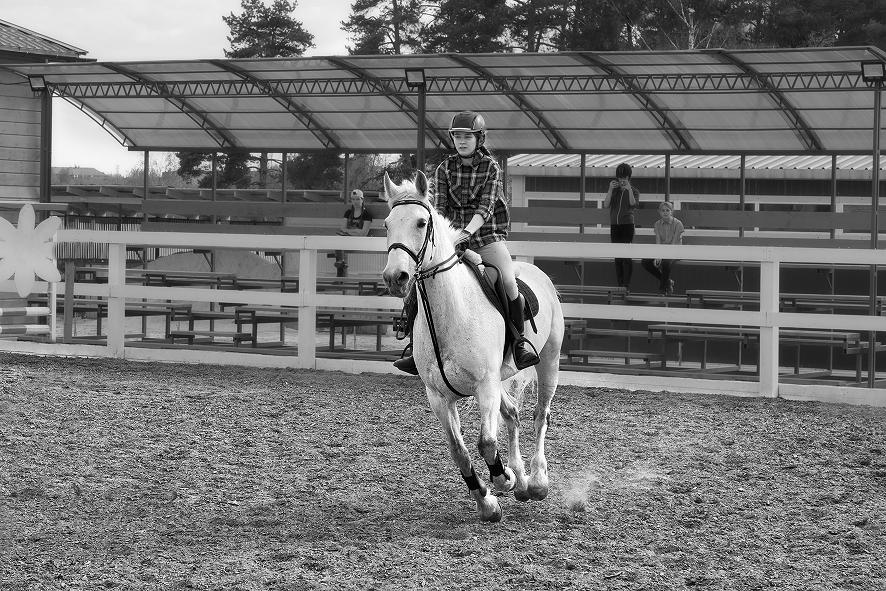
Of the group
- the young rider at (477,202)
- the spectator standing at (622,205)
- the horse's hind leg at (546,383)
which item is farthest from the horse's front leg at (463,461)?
the spectator standing at (622,205)

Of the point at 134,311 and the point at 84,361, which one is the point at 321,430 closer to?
the point at 84,361

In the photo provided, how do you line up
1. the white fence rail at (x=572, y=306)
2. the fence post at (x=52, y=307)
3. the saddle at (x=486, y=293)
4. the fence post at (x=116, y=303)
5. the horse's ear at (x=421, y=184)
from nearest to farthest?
the horse's ear at (x=421, y=184) < the saddle at (x=486, y=293) < the white fence rail at (x=572, y=306) < the fence post at (x=116, y=303) < the fence post at (x=52, y=307)

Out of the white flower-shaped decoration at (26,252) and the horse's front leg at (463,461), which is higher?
the white flower-shaped decoration at (26,252)

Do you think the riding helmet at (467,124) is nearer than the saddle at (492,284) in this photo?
Yes

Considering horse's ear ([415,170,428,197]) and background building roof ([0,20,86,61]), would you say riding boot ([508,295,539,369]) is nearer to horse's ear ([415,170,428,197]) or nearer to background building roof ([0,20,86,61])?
horse's ear ([415,170,428,197])

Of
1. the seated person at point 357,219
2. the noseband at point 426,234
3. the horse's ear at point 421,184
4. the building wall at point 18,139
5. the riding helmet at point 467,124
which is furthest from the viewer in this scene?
the building wall at point 18,139

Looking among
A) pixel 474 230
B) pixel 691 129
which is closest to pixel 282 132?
pixel 691 129

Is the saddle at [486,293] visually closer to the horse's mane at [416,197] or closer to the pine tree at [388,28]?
the horse's mane at [416,197]

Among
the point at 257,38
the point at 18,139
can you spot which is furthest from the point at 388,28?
the point at 18,139

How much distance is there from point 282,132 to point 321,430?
16.3 metres

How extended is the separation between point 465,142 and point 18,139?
17080mm

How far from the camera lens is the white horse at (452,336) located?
233 inches

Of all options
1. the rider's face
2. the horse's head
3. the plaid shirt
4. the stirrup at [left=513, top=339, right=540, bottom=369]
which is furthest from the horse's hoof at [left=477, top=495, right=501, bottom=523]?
the rider's face

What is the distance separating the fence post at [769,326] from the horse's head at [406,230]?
595 cm
